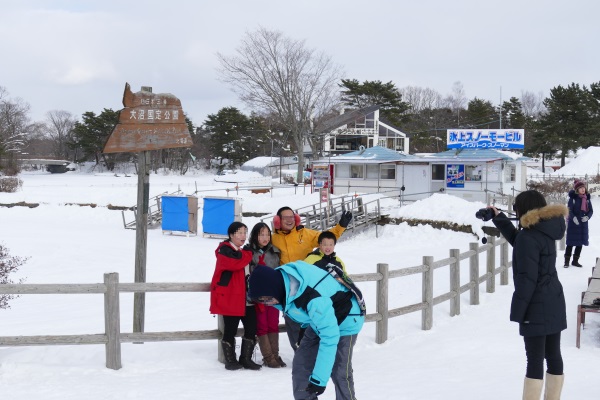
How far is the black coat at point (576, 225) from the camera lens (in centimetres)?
1257

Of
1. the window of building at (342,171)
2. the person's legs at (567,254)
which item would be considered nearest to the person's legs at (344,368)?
the person's legs at (567,254)

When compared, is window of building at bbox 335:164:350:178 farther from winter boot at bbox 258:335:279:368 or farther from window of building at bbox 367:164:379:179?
winter boot at bbox 258:335:279:368

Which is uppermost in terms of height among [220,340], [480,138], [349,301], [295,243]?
[480,138]

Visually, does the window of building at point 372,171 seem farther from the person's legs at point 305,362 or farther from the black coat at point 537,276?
the person's legs at point 305,362

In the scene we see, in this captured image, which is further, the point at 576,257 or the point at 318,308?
the point at 576,257

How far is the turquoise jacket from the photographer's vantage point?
161 inches

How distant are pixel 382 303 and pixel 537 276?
333 centimetres

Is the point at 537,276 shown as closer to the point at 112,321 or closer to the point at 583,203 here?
the point at 112,321

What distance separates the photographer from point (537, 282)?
15.3ft

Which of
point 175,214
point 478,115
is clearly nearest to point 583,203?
point 175,214

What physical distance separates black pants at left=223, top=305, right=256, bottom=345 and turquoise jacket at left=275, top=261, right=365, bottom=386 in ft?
8.28

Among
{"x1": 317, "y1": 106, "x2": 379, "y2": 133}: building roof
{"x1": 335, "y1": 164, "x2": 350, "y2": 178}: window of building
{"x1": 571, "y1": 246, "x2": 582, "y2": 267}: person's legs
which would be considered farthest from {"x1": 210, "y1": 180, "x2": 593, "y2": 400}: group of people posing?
{"x1": 317, "y1": 106, "x2": 379, "y2": 133}: building roof

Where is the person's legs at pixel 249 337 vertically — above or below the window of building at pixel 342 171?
below

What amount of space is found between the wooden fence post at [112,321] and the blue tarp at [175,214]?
18568mm
